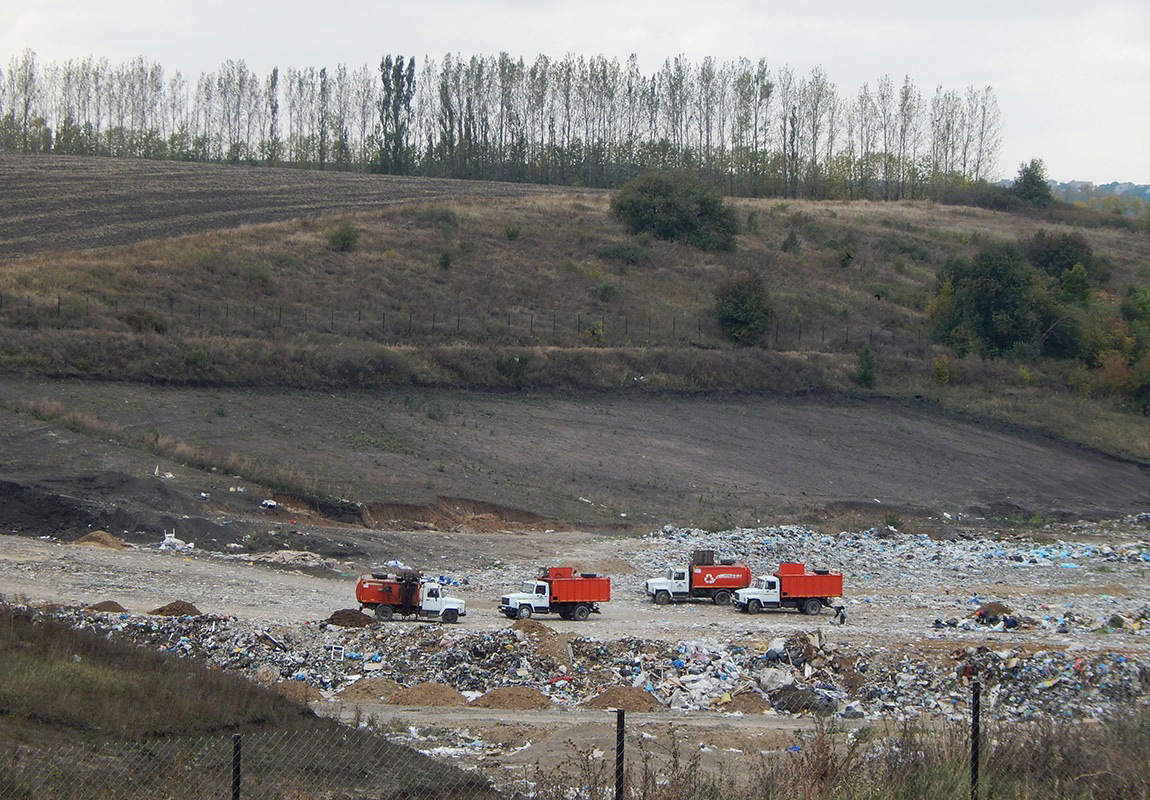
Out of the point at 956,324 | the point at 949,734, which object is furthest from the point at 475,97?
the point at 949,734

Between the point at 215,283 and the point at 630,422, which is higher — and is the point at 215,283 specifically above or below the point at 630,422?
above

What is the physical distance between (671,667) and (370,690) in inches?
190

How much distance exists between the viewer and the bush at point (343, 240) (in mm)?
62438

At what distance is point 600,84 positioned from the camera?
123875 mm

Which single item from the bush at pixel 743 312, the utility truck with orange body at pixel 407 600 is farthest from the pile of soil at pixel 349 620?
the bush at pixel 743 312

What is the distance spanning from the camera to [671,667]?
1817cm

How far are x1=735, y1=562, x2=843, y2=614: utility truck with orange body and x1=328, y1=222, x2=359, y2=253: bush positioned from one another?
42160 millimetres

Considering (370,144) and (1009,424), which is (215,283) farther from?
(370,144)

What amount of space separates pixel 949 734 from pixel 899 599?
1895 cm

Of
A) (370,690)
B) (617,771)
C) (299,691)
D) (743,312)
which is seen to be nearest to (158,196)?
(743,312)

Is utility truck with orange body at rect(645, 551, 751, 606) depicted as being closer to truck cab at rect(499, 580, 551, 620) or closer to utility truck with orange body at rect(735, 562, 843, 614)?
utility truck with orange body at rect(735, 562, 843, 614)

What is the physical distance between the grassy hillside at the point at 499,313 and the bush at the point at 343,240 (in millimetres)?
228

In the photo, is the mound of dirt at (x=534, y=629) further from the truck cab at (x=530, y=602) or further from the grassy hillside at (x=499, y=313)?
the grassy hillside at (x=499, y=313)

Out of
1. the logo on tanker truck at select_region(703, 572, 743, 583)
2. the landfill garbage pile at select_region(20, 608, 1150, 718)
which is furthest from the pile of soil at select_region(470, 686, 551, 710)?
the logo on tanker truck at select_region(703, 572, 743, 583)
